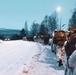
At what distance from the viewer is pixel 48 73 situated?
50.9 ft

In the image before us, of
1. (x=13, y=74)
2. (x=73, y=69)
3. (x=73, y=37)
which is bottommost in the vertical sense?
(x=13, y=74)

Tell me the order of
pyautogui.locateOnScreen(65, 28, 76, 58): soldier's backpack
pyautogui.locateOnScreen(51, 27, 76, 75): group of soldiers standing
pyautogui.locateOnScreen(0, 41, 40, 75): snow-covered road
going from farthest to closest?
pyautogui.locateOnScreen(0, 41, 40, 75): snow-covered road
pyautogui.locateOnScreen(65, 28, 76, 58): soldier's backpack
pyautogui.locateOnScreen(51, 27, 76, 75): group of soldiers standing

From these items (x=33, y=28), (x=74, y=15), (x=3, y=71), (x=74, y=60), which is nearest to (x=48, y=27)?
(x=33, y=28)

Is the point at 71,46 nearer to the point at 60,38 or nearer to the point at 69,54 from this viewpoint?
the point at 69,54

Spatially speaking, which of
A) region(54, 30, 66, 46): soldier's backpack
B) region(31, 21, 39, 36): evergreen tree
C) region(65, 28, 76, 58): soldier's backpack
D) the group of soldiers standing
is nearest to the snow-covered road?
region(54, 30, 66, 46): soldier's backpack

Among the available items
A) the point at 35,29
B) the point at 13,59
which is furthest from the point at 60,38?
the point at 35,29

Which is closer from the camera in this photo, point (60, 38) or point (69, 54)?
point (69, 54)

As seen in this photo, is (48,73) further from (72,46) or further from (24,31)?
(24,31)

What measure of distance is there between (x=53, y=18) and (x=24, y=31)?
48.8 meters

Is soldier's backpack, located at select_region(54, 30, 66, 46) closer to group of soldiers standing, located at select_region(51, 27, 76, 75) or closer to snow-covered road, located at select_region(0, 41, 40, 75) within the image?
group of soldiers standing, located at select_region(51, 27, 76, 75)

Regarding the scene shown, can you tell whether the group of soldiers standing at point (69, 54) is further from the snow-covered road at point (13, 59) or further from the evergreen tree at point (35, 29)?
the evergreen tree at point (35, 29)

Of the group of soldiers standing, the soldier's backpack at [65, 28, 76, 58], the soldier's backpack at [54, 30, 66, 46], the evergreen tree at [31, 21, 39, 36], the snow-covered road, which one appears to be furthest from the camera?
the evergreen tree at [31, 21, 39, 36]

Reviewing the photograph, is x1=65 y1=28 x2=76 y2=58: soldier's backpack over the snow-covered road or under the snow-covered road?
over

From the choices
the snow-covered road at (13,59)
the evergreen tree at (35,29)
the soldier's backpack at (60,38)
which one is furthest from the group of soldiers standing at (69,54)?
the evergreen tree at (35,29)
